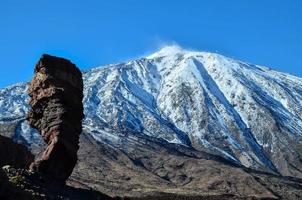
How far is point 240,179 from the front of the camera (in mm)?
147000

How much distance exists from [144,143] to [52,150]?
151532 millimetres

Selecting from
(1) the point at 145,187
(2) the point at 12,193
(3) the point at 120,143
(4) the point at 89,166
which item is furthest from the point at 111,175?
(2) the point at 12,193

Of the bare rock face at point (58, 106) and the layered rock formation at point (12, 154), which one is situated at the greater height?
the bare rock face at point (58, 106)

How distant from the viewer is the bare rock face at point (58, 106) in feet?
127

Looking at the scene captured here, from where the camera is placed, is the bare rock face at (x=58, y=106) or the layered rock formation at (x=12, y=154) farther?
the bare rock face at (x=58, y=106)

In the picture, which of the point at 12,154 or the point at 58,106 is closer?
the point at 12,154

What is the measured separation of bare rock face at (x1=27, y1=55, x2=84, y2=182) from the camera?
3884 cm

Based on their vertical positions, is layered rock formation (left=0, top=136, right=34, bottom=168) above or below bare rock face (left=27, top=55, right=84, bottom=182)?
below

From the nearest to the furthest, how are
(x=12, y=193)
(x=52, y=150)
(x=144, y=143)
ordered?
(x=12, y=193), (x=52, y=150), (x=144, y=143)

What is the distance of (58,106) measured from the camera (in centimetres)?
3997

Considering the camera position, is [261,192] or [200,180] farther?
[200,180]

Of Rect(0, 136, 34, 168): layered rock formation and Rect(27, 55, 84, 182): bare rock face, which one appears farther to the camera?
Rect(27, 55, 84, 182): bare rock face

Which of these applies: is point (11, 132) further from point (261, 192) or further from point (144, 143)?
point (261, 192)

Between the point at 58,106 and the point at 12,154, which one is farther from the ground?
the point at 58,106
